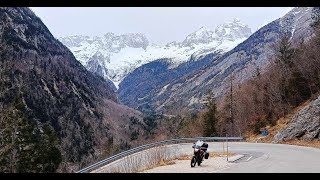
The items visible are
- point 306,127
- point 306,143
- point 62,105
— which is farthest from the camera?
point 62,105

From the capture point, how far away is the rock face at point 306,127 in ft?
121

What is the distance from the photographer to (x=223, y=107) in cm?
7675

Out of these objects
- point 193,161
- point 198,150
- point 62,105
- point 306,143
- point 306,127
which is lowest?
point 193,161

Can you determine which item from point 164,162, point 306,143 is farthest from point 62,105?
point 164,162

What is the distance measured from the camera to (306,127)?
125 ft

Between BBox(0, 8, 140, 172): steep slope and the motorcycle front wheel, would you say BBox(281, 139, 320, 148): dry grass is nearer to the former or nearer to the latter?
the motorcycle front wheel

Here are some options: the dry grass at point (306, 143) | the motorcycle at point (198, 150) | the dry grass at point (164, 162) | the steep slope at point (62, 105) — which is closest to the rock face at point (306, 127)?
the dry grass at point (306, 143)

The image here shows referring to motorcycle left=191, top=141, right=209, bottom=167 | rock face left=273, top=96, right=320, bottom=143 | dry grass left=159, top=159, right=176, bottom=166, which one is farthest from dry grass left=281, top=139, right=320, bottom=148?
motorcycle left=191, top=141, right=209, bottom=167

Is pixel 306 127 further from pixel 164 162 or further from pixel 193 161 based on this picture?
pixel 193 161

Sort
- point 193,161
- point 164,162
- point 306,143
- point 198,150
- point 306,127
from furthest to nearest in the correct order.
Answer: point 306,127
point 306,143
point 164,162
point 193,161
point 198,150
